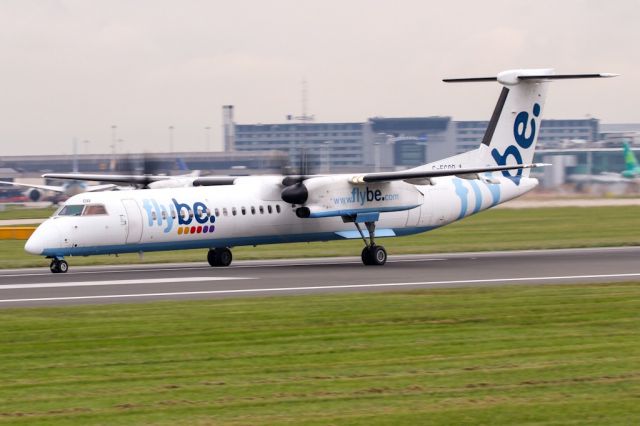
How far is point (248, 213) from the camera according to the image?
2892 cm

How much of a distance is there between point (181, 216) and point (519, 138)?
11.9m

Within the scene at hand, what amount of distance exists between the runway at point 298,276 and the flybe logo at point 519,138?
3.01 m

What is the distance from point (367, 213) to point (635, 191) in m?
60.5

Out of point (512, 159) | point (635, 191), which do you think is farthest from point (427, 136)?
point (512, 159)

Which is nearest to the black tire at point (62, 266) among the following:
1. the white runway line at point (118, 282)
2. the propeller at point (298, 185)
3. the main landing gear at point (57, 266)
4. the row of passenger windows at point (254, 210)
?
the main landing gear at point (57, 266)

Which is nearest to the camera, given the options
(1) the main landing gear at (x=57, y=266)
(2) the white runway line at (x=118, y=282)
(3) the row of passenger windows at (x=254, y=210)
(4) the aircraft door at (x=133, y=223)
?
(2) the white runway line at (x=118, y=282)

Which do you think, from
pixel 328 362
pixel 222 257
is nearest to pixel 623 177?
pixel 222 257

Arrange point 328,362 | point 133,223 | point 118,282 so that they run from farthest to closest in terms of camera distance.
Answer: point 133,223 → point 118,282 → point 328,362

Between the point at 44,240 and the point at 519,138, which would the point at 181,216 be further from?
the point at 519,138

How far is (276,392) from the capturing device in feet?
38.1

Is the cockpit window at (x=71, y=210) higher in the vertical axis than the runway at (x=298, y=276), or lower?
higher

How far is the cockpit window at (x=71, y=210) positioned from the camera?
2633 centimetres

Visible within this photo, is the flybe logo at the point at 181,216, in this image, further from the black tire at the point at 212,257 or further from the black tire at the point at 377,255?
the black tire at the point at 377,255

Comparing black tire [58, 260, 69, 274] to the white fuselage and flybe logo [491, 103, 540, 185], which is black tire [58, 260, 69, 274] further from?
flybe logo [491, 103, 540, 185]
